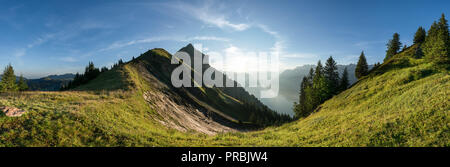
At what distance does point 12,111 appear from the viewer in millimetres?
12484

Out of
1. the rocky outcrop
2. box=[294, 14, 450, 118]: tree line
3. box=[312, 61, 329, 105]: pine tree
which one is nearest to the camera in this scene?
the rocky outcrop

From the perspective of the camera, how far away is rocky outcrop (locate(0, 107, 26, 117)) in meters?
12.1

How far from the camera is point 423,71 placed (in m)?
29.3

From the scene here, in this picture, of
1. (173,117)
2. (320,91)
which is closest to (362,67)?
(320,91)

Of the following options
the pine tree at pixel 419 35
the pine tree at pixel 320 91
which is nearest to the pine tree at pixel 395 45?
the pine tree at pixel 419 35

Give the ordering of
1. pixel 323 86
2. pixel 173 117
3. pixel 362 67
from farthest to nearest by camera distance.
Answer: pixel 362 67
pixel 323 86
pixel 173 117

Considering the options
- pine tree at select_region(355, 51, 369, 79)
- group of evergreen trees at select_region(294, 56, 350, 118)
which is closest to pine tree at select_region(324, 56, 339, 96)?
group of evergreen trees at select_region(294, 56, 350, 118)

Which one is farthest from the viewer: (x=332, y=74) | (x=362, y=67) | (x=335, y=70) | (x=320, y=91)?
(x=362, y=67)

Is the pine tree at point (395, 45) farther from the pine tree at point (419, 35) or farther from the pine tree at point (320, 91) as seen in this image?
the pine tree at point (320, 91)

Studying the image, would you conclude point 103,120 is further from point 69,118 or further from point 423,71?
point 423,71

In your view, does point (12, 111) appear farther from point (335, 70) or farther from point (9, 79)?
point (9, 79)

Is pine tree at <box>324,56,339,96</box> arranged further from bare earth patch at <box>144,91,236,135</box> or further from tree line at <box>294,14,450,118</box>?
bare earth patch at <box>144,91,236,135</box>
